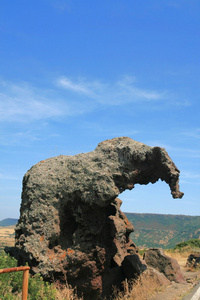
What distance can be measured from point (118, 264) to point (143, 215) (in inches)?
7405

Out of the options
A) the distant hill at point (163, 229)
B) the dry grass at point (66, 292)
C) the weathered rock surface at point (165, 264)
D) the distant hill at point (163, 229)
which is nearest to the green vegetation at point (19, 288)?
the dry grass at point (66, 292)

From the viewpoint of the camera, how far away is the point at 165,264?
15.0 metres

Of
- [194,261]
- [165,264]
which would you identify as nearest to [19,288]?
[165,264]

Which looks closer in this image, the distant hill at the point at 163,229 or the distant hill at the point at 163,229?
the distant hill at the point at 163,229

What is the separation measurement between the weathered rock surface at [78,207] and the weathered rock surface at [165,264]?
3989 millimetres

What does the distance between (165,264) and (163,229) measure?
151558 mm

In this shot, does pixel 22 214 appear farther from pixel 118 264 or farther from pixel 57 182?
pixel 118 264

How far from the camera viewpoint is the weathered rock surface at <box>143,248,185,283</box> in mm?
14371

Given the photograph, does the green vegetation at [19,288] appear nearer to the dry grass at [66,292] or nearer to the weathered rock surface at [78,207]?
the dry grass at [66,292]

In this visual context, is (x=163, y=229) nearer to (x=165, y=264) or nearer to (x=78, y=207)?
(x=165, y=264)

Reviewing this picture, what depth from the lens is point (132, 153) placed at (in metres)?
11.2

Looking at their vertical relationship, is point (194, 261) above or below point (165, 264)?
below

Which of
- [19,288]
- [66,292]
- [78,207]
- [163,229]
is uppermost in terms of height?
[78,207]

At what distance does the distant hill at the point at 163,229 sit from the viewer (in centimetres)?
12812
